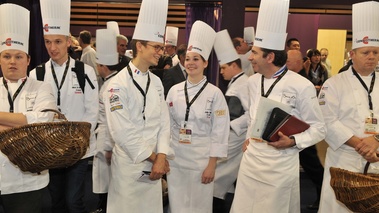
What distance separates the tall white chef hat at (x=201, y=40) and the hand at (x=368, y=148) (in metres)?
1.17

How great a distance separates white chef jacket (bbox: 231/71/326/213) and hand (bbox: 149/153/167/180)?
0.55 m

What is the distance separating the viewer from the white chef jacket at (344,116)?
253 centimetres

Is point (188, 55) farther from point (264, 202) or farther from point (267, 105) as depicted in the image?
point (264, 202)

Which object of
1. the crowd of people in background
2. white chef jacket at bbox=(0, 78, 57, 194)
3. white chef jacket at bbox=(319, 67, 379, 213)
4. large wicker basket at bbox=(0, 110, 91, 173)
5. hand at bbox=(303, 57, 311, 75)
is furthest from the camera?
hand at bbox=(303, 57, 311, 75)

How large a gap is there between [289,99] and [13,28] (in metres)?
1.60

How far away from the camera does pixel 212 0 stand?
6285 millimetres

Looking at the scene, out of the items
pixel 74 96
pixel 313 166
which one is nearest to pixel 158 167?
A: pixel 74 96

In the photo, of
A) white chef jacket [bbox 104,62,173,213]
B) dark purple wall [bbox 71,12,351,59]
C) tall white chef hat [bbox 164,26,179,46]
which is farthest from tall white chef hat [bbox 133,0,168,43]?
dark purple wall [bbox 71,12,351,59]

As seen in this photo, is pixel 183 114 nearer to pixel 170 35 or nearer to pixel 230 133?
pixel 230 133

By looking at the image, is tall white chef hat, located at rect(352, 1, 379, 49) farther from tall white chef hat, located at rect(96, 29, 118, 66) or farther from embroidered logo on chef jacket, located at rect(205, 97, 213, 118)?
tall white chef hat, located at rect(96, 29, 118, 66)

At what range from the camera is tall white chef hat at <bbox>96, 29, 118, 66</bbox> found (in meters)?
3.68

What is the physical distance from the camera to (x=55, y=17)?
2.75 meters

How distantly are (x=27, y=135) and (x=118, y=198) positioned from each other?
31.6 inches

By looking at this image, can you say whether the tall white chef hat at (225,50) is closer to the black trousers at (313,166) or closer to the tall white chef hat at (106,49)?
the tall white chef hat at (106,49)
